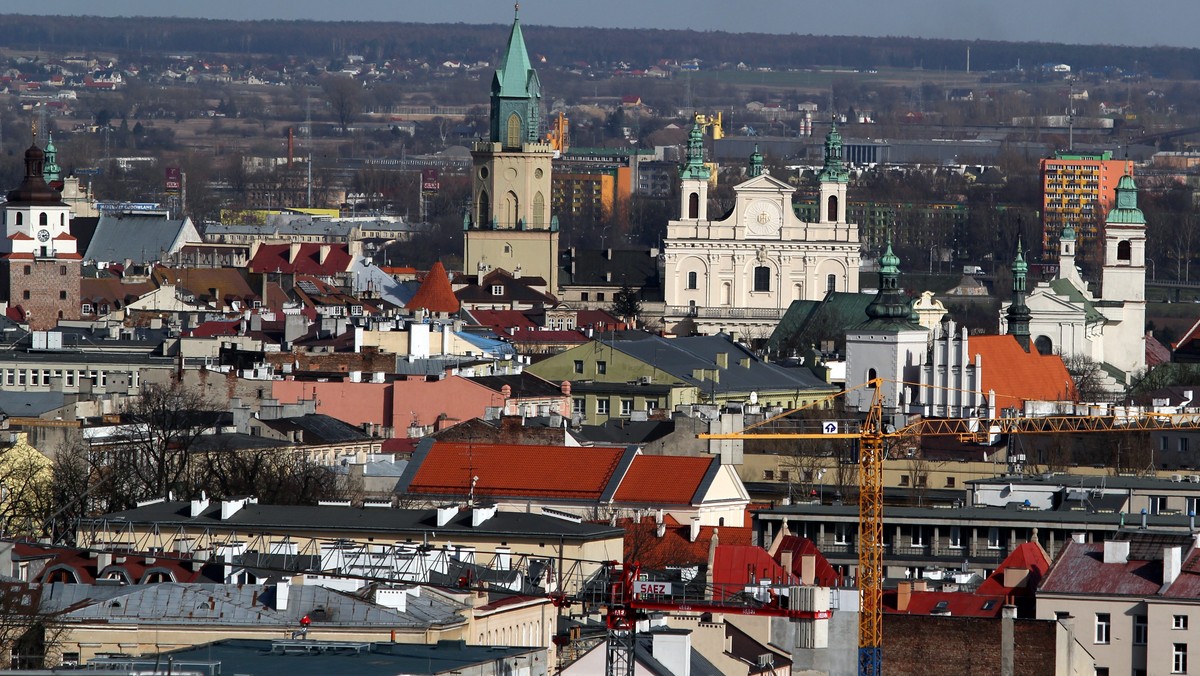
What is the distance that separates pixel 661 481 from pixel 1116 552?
952cm

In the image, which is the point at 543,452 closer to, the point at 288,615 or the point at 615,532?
the point at 615,532

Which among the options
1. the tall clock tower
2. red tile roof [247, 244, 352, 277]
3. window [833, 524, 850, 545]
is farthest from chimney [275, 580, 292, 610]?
red tile roof [247, 244, 352, 277]

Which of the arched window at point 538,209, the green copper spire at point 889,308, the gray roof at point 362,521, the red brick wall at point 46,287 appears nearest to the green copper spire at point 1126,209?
the green copper spire at point 889,308

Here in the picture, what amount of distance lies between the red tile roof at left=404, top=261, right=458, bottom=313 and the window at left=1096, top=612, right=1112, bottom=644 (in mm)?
57025

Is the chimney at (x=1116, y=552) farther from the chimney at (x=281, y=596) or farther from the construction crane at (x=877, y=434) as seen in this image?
the chimney at (x=281, y=596)

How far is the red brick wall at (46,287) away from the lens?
8338 centimetres

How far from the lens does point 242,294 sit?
95812 mm

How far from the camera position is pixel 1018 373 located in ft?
253

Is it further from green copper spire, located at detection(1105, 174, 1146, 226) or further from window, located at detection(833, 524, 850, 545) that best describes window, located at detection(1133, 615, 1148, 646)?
green copper spire, located at detection(1105, 174, 1146, 226)

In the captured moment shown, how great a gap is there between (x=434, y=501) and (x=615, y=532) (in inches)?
284

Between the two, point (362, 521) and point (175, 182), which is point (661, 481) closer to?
point (362, 521)

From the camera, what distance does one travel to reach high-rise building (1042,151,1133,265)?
562 ft

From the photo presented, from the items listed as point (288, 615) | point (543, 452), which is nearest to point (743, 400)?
point (543, 452)

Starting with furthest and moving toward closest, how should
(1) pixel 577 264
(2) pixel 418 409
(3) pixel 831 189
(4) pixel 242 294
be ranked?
1. (1) pixel 577 264
2. (3) pixel 831 189
3. (4) pixel 242 294
4. (2) pixel 418 409
